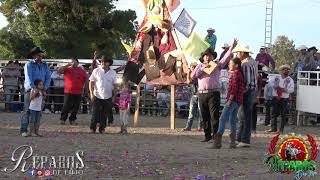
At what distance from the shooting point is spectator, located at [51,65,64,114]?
2008 centimetres

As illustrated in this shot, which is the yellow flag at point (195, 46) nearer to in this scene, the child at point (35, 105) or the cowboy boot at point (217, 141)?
the cowboy boot at point (217, 141)

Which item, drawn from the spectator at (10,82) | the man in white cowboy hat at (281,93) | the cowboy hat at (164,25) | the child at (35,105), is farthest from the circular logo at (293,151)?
the spectator at (10,82)

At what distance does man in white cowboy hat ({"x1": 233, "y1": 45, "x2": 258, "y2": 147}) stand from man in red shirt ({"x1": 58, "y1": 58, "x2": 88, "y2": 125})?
549 cm

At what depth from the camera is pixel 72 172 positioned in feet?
25.1

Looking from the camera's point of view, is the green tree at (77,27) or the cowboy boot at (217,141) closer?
the cowboy boot at (217,141)

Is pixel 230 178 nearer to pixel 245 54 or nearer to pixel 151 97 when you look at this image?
pixel 245 54

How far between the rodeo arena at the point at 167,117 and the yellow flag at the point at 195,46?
0.08 feet

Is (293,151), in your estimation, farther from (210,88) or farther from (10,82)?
(10,82)

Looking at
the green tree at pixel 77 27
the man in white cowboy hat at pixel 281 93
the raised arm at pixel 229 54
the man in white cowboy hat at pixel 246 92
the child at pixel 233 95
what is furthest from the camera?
the green tree at pixel 77 27

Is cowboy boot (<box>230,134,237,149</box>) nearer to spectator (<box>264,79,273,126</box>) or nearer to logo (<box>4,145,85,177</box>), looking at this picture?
logo (<box>4,145,85,177</box>)

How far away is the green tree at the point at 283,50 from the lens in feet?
263

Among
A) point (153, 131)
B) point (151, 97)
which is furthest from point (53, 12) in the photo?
point (153, 131)

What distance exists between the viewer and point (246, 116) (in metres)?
11.2

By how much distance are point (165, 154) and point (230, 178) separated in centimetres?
218
